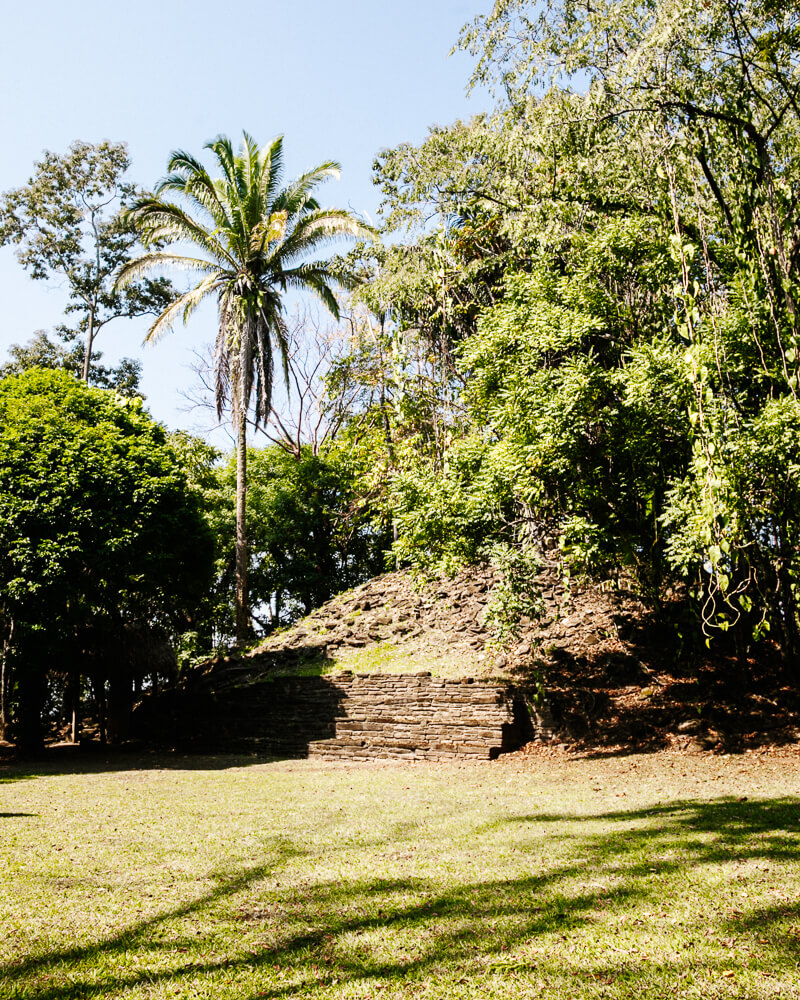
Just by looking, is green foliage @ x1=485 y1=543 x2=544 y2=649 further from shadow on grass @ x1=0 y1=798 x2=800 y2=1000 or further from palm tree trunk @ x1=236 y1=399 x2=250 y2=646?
palm tree trunk @ x1=236 y1=399 x2=250 y2=646

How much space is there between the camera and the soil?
11188mm

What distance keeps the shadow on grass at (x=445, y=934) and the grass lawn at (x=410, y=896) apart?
1 cm

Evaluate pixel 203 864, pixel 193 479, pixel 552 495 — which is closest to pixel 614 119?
pixel 552 495

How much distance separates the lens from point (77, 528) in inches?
506

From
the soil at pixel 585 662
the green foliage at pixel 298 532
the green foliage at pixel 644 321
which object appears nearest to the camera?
the green foliage at pixel 644 321

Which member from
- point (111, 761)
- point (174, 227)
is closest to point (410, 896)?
point (111, 761)

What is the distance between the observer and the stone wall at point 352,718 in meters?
12.2

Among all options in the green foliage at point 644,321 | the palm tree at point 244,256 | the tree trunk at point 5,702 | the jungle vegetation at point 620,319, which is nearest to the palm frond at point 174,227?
the palm tree at point 244,256

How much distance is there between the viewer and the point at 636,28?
9055 mm

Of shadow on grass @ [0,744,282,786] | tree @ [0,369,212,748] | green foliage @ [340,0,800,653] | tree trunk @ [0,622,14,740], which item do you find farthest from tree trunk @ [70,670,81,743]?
green foliage @ [340,0,800,653]

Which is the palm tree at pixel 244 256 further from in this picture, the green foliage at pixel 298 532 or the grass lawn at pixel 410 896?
the grass lawn at pixel 410 896

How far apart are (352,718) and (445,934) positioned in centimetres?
1006

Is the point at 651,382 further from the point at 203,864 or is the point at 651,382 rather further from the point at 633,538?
the point at 203,864

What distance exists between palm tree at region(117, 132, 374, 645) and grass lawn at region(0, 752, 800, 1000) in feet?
41.5
